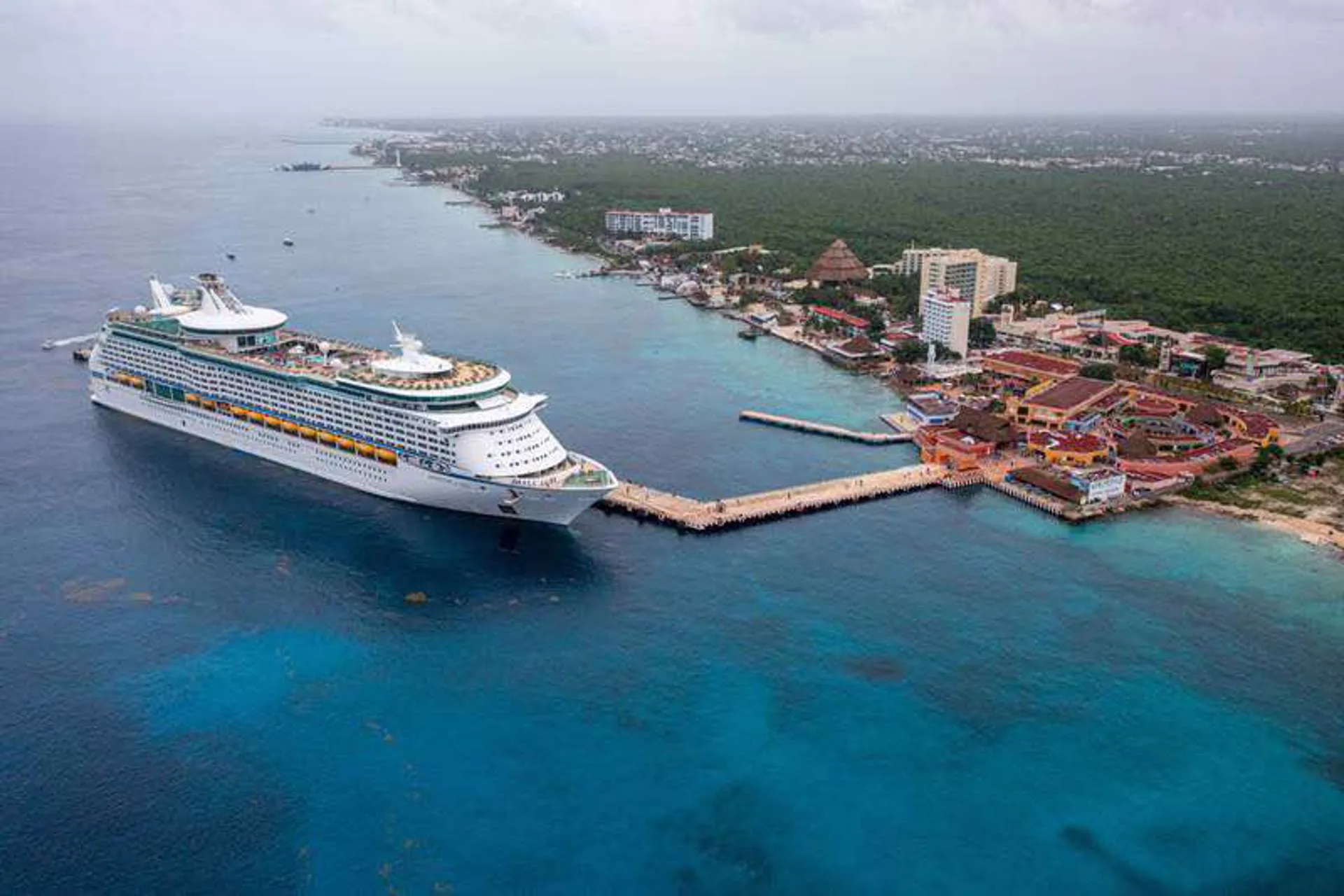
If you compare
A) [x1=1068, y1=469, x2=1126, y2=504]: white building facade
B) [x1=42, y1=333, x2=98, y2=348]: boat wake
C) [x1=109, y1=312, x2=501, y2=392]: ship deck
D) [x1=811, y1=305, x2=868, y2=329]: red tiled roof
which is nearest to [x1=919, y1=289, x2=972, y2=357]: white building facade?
[x1=811, y1=305, x2=868, y2=329]: red tiled roof

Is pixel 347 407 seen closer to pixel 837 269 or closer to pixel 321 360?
pixel 321 360

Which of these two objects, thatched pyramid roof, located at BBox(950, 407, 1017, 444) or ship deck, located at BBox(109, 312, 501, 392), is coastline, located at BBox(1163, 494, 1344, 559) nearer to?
thatched pyramid roof, located at BBox(950, 407, 1017, 444)

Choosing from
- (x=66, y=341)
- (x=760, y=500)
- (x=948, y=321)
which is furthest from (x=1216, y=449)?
(x=66, y=341)

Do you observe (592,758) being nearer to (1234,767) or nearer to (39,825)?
(39,825)

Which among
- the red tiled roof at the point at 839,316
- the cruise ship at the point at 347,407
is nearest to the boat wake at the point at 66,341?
the cruise ship at the point at 347,407

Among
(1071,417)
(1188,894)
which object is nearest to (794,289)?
(1071,417)

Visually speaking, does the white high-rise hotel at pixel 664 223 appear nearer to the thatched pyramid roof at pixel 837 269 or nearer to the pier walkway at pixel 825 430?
the thatched pyramid roof at pixel 837 269
